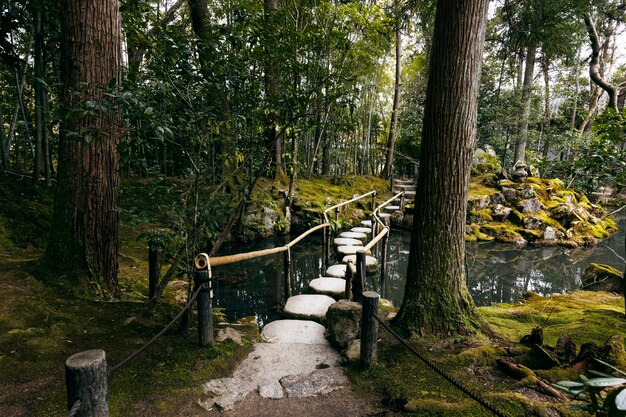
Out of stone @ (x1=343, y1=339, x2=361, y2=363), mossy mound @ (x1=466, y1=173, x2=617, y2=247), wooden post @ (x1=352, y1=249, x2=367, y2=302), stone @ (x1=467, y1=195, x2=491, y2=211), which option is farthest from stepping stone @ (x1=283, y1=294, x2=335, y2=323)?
stone @ (x1=467, y1=195, x2=491, y2=211)

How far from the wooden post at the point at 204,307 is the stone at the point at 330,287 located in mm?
1879

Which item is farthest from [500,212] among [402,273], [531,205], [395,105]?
[402,273]

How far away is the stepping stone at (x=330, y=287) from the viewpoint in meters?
4.13

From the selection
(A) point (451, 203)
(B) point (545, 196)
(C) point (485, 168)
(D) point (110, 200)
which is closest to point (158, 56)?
(D) point (110, 200)

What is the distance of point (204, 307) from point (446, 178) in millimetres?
2068

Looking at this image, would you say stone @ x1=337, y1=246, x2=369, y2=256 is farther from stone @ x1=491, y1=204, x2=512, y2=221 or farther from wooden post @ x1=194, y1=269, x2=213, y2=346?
Result: stone @ x1=491, y1=204, x2=512, y2=221

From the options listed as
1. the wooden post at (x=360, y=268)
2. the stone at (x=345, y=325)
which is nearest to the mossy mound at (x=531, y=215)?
the wooden post at (x=360, y=268)

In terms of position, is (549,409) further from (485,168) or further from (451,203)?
(485,168)

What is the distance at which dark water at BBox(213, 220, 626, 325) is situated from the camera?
5055mm

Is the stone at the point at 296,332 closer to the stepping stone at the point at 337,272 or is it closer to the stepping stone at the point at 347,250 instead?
the stepping stone at the point at 337,272

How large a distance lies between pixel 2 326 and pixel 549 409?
3.42 m

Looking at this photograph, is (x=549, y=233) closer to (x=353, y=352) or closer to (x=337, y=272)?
(x=337, y=272)

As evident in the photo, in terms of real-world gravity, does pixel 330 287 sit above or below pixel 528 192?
below

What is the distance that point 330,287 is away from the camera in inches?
167
